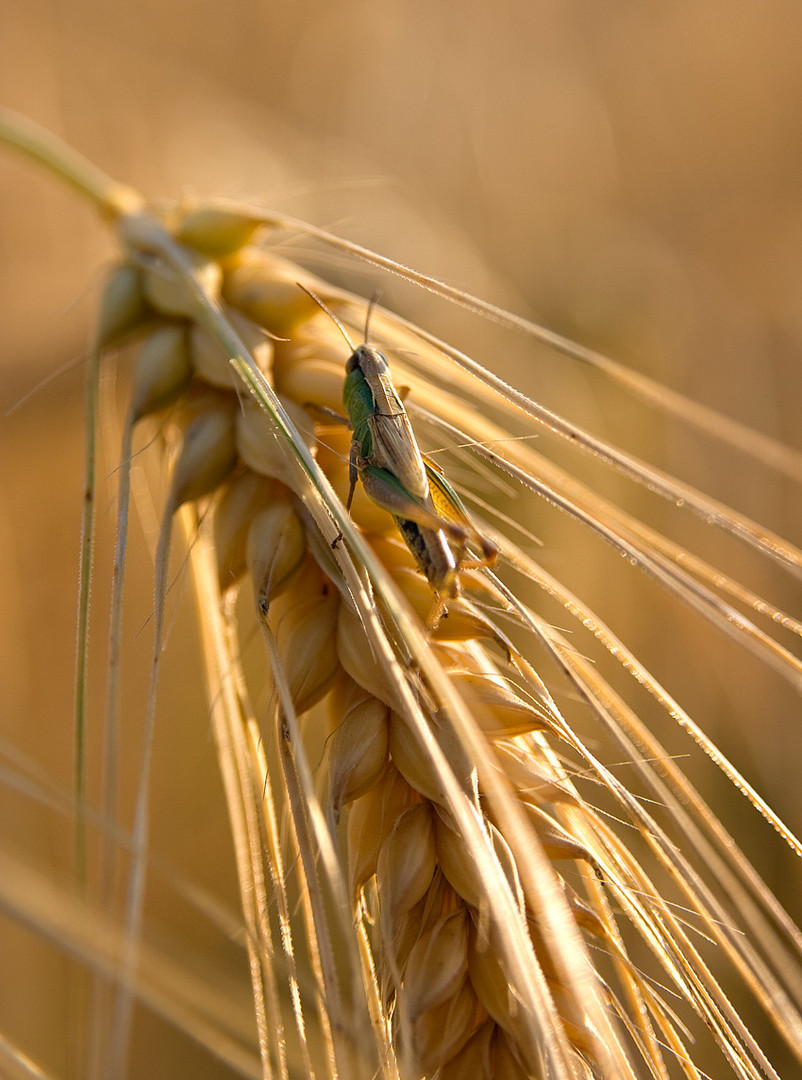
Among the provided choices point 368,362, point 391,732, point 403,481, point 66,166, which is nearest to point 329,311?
point 368,362

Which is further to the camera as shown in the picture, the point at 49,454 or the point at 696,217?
the point at 696,217

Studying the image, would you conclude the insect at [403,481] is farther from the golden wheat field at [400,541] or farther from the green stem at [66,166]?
the green stem at [66,166]

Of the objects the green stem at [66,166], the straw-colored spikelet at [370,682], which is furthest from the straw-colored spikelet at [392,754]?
the green stem at [66,166]

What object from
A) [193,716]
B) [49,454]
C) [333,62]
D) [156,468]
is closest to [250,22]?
[333,62]

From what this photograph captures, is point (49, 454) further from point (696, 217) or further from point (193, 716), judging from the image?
point (696, 217)

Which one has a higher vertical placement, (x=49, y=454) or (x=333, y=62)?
(x=333, y=62)

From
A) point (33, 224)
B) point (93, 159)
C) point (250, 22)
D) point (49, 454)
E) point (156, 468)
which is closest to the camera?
point (156, 468)

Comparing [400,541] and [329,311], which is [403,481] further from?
[329,311]

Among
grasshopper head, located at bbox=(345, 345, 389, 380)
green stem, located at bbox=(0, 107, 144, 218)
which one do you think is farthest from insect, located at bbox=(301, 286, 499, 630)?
green stem, located at bbox=(0, 107, 144, 218)
